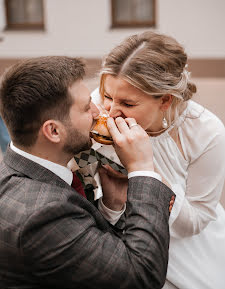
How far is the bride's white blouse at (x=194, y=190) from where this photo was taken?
220 centimetres

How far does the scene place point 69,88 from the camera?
5.23ft

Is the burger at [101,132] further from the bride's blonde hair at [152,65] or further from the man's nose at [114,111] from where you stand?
the bride's blonde hair at [152,65]

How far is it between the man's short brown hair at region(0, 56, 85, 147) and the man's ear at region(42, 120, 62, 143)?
0.02 metres

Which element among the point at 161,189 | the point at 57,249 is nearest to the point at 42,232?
the point at 57,249

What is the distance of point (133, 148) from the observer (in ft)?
5.45

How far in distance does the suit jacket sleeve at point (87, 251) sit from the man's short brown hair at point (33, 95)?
13.0 inches

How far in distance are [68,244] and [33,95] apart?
526 mm

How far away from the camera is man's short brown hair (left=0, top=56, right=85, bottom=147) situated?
A: 1.51 meters

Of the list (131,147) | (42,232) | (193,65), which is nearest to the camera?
(42,232)

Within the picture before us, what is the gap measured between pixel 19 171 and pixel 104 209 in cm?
64

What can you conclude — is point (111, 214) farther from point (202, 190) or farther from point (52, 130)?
point (52, 130)

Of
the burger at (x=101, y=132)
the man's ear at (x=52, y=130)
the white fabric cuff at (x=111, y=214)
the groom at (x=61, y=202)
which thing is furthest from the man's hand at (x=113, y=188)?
the man's ear at (x=52, y=130)

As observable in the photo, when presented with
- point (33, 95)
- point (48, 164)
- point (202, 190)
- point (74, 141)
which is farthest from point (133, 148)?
point (202, 190)

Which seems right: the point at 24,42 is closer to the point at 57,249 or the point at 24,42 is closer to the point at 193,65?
the point at 193,65
